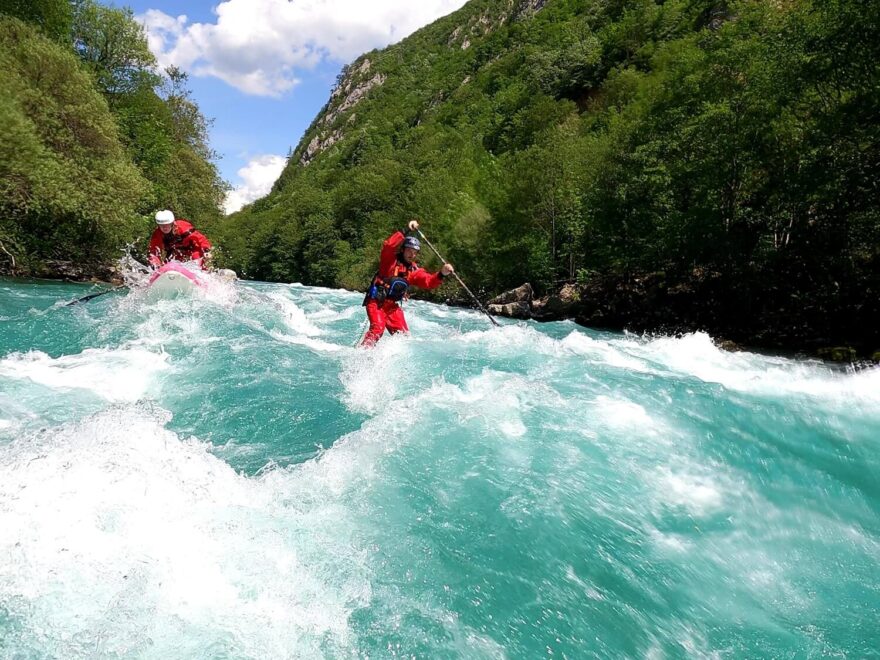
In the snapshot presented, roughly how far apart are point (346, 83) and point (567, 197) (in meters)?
151

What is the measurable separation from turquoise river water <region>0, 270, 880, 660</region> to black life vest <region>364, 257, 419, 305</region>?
265cm

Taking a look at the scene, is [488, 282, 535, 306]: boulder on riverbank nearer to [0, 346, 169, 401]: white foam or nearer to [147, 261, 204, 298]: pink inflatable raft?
[147, 261, 204, 298]: pink inflatable raft

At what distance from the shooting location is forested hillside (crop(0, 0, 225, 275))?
15594 mm

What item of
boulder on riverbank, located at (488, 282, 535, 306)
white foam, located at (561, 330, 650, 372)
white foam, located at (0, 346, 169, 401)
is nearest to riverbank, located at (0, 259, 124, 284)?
white foam, located at (0, 346, 169, 401)

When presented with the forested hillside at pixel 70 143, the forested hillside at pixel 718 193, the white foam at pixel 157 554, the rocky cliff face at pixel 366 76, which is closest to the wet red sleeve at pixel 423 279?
the white foam at pixel 157 554

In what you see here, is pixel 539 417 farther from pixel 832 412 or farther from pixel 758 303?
pixel 758 303

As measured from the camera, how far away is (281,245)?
65.4 m

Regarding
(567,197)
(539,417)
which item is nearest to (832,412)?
(539,417)

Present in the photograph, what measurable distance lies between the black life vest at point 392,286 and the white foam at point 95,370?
3511 millimetres

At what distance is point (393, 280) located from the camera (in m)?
9.05

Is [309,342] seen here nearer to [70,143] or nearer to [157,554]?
[157,554]

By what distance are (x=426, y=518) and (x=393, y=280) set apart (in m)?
6.03

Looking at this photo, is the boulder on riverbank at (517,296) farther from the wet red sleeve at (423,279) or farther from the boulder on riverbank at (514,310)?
the wet red sleeve at (423,279)

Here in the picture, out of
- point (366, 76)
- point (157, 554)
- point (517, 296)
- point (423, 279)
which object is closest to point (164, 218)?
point (423, 279)
